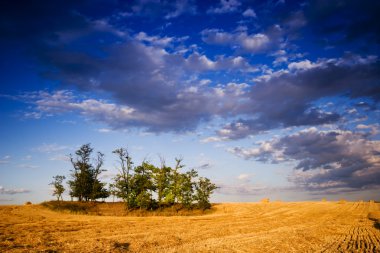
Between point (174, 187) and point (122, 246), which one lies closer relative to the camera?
point (122, 246)

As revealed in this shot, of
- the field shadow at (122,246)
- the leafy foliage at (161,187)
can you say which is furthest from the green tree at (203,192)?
the field shadow at (122,246)

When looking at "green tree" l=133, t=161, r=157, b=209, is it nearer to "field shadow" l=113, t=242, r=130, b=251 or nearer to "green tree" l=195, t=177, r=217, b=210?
"green tree" l=195, t=177, r=217, b=210

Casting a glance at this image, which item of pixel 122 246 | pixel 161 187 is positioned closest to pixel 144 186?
pixel 161 187

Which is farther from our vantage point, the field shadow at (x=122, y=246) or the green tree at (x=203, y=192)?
the green tree at (x=203, y=192)

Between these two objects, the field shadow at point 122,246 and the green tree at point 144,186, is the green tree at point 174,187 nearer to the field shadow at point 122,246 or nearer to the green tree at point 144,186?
the green tree at point 144,186

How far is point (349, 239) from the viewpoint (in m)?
17.2

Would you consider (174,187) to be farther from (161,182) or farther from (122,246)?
(122,246)

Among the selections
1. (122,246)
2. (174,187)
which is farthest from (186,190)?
(122,246)

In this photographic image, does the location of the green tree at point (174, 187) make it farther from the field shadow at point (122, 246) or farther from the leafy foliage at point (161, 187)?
the field shadow at point (122, 246)

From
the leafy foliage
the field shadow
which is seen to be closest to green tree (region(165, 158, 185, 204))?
the leafy foliage

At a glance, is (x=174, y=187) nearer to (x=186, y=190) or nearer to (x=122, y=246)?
(x=186, y=190)

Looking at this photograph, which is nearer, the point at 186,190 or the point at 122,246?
the point at 122,246

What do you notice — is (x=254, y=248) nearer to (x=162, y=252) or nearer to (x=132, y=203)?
(x=162, y=252)

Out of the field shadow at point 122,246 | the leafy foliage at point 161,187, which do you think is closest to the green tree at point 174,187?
the leafy foliage at point 161,187
